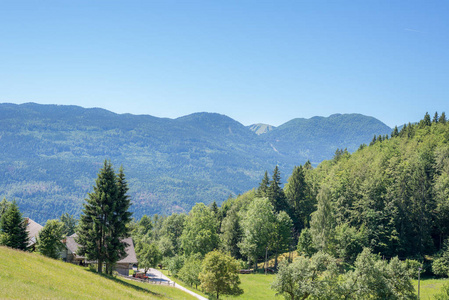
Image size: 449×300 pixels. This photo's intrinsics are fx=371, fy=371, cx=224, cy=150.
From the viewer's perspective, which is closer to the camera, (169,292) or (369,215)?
(169,292)

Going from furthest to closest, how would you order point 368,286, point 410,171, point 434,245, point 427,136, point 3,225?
point 427,136 → point 410,171 → point 434,245 → point 3,225 → point 368,286

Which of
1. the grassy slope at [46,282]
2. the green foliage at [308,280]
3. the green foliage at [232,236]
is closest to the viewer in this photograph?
the grassy slope at [46,282]

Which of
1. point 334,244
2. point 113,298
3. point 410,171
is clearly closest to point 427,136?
point 410,171

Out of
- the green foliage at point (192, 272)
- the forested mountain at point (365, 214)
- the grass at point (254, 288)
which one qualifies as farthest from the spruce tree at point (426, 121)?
the green foliage at point (192, 272)

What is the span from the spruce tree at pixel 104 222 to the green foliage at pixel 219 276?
1215 cm

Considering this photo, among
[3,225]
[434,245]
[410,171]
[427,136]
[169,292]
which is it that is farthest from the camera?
[427,136]

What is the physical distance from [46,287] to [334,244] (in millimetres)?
52663

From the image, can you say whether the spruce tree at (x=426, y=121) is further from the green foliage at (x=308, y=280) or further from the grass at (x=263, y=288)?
the green foliage at (x=308, y=280)

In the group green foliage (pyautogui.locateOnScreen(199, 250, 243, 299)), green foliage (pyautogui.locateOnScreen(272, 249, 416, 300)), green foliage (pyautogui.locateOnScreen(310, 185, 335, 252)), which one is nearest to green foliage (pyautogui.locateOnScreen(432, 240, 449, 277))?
green foliage (pyautogui.locateOnScreen(310, 185, 335, 252))

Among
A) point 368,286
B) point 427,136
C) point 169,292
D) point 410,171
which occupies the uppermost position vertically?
point 427,136

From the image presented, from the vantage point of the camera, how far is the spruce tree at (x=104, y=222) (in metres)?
45.0

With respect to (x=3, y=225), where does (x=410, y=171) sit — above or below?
above

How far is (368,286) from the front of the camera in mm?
42125

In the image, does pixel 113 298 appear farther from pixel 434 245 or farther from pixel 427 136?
pixel 427 136
